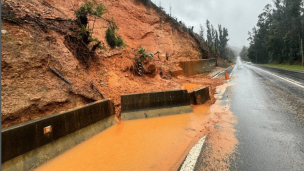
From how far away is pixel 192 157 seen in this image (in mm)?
2768

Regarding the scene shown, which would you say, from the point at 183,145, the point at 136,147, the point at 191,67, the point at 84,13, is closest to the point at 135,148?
the point at 136,147

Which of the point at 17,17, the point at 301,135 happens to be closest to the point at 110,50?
the point at 17,17

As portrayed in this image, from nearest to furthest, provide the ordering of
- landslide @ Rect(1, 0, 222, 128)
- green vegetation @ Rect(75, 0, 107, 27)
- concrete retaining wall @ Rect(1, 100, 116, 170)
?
1. concrete retaining wall @ Rect(1, 100, 116, 170)
2. landslide @ Rect(1, 0, 222, 128)
3. green vegetation @ Rect(75, 0, 107, 27)

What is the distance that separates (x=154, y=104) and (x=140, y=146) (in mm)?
2057

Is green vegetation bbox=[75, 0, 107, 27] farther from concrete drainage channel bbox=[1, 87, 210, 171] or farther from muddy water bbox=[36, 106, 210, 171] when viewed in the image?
muddy water bbox=[36, 106, 210, 171]

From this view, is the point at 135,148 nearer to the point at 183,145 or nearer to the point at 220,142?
the point at 183,145

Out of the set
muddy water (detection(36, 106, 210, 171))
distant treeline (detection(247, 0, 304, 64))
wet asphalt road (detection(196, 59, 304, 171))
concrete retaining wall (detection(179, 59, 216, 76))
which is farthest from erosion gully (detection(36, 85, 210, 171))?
distant treeline (detection(247, 0, 304, 64))

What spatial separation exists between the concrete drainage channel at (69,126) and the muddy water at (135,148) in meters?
0.19

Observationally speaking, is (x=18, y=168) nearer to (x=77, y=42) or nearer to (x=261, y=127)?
(x=77, y=42)

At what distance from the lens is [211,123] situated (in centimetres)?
434

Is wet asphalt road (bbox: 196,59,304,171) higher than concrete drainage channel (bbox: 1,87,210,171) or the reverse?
the reverse

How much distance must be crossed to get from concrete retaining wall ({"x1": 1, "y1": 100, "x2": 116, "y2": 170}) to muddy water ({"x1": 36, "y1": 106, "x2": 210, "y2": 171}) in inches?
6.8

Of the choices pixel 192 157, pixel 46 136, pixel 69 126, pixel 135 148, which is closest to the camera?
pixel 192 157

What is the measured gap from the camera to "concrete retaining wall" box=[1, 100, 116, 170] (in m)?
2.48
